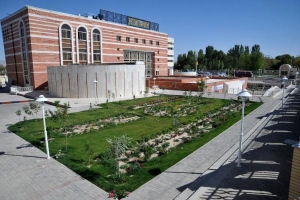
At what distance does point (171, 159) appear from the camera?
891 centimetres

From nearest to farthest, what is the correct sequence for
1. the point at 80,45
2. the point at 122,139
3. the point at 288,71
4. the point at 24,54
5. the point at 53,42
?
1. the point at 122,139
2. the point at 53,42
3. the point at 24,54
4. the point at 80,45
5. the point at 288,71

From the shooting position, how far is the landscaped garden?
7.57 metres

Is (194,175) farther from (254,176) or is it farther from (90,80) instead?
(90,80)

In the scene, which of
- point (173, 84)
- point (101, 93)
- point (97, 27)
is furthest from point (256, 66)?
point (101, 93)

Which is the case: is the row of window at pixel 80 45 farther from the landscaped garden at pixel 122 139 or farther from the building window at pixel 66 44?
the landscaped garden at pixel 122 139

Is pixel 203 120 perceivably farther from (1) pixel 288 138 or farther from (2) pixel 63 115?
(2) pixel 63 115

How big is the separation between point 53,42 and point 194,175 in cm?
3119

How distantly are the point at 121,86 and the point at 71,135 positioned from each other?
14.3 metres

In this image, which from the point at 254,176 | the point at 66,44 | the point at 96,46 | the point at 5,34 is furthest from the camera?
the point at 96,46

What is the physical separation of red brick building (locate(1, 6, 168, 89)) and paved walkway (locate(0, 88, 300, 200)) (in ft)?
74.0

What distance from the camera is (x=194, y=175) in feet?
24.7

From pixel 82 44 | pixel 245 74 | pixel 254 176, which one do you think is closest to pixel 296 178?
pixel 254 176

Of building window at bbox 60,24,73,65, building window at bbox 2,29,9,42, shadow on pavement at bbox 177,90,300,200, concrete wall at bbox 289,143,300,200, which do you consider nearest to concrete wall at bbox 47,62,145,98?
building window at bbox 60,24,73,65

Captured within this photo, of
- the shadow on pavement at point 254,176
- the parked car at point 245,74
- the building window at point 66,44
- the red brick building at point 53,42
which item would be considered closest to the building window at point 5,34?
the red brick building at point 53,42
